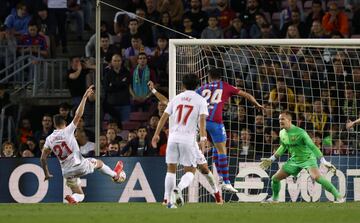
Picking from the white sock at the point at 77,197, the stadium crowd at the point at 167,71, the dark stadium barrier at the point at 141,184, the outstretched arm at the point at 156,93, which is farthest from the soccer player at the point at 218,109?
the white sock at the point at 77,197

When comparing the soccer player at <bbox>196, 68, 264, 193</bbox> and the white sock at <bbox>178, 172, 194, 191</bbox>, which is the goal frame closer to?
the soccer player at <bbox>196, 68, 264, 193</bbox>

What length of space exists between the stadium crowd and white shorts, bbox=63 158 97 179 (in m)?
2.86

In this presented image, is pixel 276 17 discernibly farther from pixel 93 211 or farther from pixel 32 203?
pixel 93 211

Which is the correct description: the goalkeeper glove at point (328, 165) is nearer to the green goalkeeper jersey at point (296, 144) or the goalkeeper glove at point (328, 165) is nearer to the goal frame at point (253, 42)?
the green goalkeeper jersey at point (296, 144)

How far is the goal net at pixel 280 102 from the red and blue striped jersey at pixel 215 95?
1.07 m

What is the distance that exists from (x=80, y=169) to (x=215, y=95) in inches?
100

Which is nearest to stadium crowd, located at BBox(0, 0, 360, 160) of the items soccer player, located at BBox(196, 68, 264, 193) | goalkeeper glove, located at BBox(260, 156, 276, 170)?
goalkeeper glove, located at BBox(260, 156, 276, 170)

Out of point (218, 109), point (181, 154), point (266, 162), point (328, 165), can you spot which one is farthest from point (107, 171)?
point (328, 165)

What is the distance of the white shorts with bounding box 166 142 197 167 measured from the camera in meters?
18.2

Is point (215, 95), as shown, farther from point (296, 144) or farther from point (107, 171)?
point (107, 171)

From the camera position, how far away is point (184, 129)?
18312 mm

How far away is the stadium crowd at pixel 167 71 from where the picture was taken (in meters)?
23.8

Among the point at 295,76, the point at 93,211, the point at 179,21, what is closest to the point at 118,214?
the point at 93,211

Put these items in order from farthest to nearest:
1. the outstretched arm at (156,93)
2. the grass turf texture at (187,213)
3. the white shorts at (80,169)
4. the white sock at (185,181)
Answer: the outstretched arm at (156,93)
the white shorts at (80,169)
the white sock at (185,181)
the grass turf texture at (187,213)
